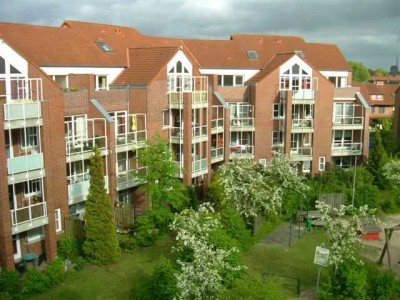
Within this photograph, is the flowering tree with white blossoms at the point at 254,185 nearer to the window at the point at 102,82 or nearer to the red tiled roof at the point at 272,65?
the window at the point at 102,82

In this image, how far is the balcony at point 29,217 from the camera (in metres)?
21.6

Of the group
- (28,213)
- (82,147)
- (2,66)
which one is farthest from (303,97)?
(28,213)

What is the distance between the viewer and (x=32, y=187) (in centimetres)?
2430

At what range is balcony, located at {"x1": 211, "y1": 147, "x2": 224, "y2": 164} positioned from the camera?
116ft

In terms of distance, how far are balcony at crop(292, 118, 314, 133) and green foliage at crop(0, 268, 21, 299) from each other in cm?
2450

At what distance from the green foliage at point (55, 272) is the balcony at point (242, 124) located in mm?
19093

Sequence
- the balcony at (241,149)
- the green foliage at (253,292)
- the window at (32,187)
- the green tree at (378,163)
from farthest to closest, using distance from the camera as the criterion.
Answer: the balcony at (241,149), the green tree at (378,163), the window at (32,187), the green foliage at (253,292)

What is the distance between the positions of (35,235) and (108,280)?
530cm

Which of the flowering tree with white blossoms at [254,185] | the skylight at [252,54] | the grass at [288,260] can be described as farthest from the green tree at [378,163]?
the skylight at [252,54]

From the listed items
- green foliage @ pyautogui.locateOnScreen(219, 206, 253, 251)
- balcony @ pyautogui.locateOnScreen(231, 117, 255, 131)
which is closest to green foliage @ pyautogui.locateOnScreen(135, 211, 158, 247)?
green foliage @ pyautogui.locateOnScreen(219, 206, 253, 251)

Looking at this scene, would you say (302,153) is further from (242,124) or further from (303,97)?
(242,124)

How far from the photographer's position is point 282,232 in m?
29.1

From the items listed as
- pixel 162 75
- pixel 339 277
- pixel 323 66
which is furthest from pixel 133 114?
pixel 323 66

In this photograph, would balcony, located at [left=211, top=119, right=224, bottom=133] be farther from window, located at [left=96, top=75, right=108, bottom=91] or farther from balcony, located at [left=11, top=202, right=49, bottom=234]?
balcony, located at [left=11, top=202, right=49, bottom=234]
